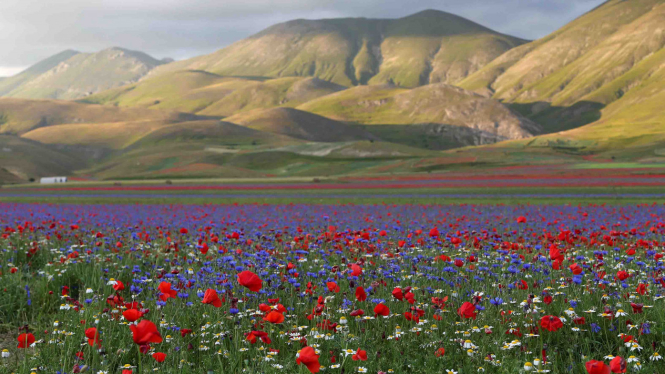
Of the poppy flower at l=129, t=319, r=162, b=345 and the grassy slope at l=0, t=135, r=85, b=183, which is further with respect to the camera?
the grassy slope at l=0, t=135, r=85, b=183

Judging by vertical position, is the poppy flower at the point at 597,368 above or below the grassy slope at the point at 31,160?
below

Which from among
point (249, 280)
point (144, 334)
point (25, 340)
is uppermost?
point (249, 280)

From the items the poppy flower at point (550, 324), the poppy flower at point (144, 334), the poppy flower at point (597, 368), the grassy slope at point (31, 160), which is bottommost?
the poppy flower at point (550, 324)

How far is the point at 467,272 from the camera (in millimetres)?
9000

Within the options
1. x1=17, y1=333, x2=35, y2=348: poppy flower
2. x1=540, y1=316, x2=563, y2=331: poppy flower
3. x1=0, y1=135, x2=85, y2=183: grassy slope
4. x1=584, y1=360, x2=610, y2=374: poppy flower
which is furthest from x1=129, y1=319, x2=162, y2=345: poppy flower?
x1=0, y1=135, x2=85, y2=183: grassy slope

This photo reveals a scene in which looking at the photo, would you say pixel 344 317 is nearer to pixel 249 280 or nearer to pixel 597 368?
pixel 249 280

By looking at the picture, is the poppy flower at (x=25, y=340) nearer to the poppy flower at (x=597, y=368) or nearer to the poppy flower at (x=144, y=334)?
the poppy flower at (x=144, y=334)

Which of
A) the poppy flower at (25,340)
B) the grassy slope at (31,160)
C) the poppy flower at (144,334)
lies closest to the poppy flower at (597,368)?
the poppy flower at (144,334)

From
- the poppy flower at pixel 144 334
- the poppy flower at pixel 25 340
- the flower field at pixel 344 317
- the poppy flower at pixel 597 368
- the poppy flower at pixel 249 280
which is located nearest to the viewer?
the poppy flower at pixel 597 368

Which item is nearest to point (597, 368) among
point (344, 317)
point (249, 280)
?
point (249, 280)

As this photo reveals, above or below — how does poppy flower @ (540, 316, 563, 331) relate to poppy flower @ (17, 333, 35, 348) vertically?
below

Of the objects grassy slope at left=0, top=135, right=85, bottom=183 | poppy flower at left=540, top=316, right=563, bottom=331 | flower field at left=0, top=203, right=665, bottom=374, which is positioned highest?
grassy slope at left=0, top=135, right=85, bottom=183

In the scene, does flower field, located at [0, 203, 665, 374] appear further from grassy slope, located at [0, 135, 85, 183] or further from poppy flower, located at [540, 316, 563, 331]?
grassy slope, located at [0, 135, 85, 183]

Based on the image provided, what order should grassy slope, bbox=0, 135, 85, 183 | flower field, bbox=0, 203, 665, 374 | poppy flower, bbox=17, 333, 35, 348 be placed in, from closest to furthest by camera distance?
poppy flower, bbox=17, 333, 35, 348 < flower field, bbox=0, 203, 665, 374 < grassy slope, bbox=0, 135, 85, 183
